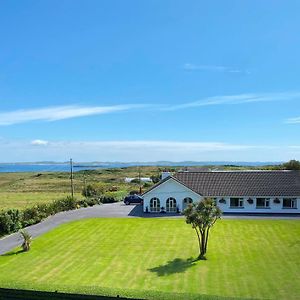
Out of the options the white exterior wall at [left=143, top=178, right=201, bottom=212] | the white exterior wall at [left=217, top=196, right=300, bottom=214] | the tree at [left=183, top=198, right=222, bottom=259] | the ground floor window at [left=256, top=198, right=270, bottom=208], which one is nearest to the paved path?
the white exterior wall at [left=143, top=178, right=201, bottom=212]

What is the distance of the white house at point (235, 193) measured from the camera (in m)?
50.8

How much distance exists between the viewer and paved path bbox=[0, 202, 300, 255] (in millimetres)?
36125

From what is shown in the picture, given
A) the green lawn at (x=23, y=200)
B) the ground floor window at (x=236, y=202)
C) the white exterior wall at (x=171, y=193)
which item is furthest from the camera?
the green lawn at (x=23, y=200)

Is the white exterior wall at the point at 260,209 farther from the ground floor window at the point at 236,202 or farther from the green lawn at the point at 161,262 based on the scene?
the green lawn at the point at 161,262

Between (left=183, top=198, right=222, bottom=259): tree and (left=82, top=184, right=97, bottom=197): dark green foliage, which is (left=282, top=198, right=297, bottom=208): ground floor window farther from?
(left=82, top=184, right=97, bottom=197): dark green foliage

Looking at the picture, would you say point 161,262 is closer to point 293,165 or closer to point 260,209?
point 260,209

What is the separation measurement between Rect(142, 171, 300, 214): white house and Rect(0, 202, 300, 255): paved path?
260 cm

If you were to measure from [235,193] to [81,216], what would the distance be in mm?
20034

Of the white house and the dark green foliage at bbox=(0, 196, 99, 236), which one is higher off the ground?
the white house

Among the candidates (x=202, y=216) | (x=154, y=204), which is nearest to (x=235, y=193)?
(x=154, y=204)

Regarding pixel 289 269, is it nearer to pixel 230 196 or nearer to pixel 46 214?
pixel 230 196

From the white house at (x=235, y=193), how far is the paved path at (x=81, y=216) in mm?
2604

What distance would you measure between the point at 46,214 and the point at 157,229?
16761 millimetres

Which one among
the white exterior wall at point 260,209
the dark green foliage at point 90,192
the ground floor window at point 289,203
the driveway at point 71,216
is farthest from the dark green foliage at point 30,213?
the ground floor window at point 289,203
